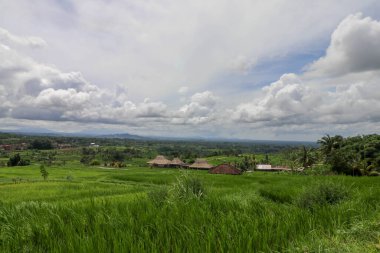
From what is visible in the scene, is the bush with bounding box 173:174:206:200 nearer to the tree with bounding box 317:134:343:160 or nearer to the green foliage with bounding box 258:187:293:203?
the green foliage with bounding box 258:187:293:203

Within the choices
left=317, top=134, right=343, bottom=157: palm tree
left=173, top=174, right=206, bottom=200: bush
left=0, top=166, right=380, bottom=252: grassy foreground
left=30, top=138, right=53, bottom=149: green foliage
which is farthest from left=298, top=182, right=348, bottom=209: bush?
left=30, top=138, right=53, bottom=149: green foliage

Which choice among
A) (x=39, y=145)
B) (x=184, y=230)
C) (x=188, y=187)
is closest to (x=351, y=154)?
(x=188, y=187)

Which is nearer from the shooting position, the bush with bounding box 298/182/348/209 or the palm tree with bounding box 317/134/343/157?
the bush with bounding box 298/182/348/209

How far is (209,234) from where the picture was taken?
397cm

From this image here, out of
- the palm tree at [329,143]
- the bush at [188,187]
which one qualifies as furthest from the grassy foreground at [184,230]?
the palm tree at [329,143]

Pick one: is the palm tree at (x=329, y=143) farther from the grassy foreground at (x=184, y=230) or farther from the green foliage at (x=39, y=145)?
the green foliage at (x=39, y=145)

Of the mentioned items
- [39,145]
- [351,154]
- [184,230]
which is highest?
[184,230]

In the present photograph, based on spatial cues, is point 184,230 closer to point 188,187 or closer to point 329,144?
point 188,187

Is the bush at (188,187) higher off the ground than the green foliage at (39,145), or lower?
higher

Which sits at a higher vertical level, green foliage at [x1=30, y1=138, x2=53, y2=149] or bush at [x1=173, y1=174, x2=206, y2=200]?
bush at [x1=173, y1=174, x2=206, y2=200]

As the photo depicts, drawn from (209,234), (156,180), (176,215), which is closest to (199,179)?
(176,215)

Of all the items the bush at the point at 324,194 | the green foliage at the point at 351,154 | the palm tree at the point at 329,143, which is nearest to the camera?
the bush at the point at 324,194

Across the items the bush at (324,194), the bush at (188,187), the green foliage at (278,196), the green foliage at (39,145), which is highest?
the bush at (188,187)

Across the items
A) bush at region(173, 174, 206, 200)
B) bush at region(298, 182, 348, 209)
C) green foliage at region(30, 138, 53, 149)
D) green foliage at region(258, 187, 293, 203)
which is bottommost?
green foliage at region(30, 138, 53, 149)
